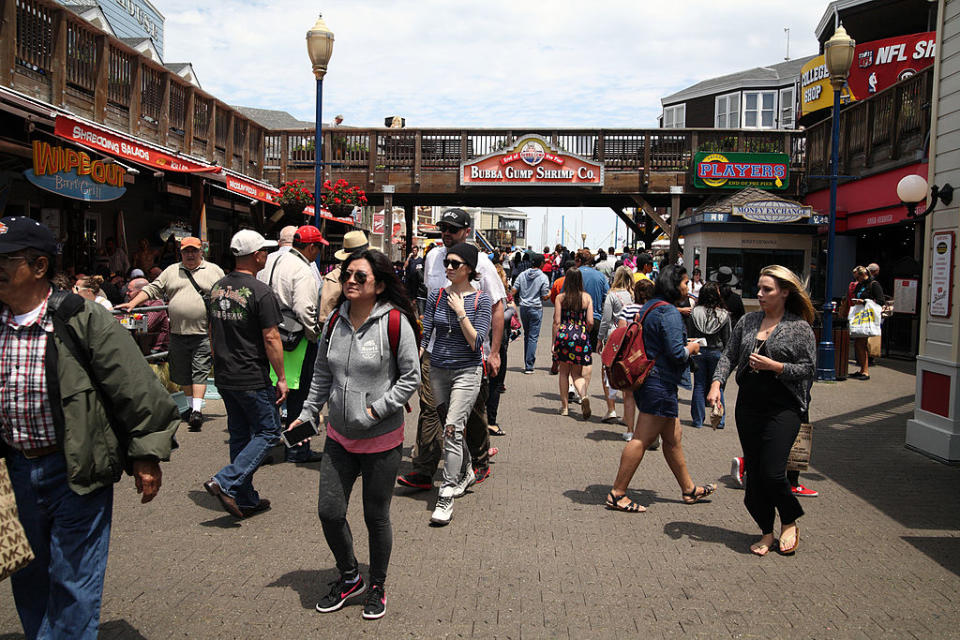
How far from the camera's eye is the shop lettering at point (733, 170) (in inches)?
803

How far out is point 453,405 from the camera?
542cm

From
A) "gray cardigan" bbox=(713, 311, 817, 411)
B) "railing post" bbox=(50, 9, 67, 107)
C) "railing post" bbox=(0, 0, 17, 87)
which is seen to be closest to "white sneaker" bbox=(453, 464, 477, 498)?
"gray cardigan" bbox=(713, 311, 817, 411)

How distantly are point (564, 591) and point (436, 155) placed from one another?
17.8 m

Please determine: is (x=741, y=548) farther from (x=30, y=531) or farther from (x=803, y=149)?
(x=803, y=149)

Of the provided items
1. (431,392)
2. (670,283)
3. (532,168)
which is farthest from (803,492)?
(532,168)

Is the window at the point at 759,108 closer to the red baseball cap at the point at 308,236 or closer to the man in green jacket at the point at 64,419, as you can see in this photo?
the red baseball cap at the point at 308,236

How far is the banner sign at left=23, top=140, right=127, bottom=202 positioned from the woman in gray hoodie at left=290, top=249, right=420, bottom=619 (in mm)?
5787

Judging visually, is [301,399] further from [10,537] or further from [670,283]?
[10,537]

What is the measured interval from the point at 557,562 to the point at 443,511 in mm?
949

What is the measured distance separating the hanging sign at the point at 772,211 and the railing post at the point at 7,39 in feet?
47.3

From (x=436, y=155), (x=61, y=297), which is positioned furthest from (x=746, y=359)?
(x=436, y=155)

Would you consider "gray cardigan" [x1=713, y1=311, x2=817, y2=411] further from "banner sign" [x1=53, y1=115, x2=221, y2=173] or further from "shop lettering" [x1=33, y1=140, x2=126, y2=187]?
"banner sign" [x1=53, y1=115, x2=221, y2=173]

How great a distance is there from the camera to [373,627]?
374 cm

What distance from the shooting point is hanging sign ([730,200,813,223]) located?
59.8 ft
